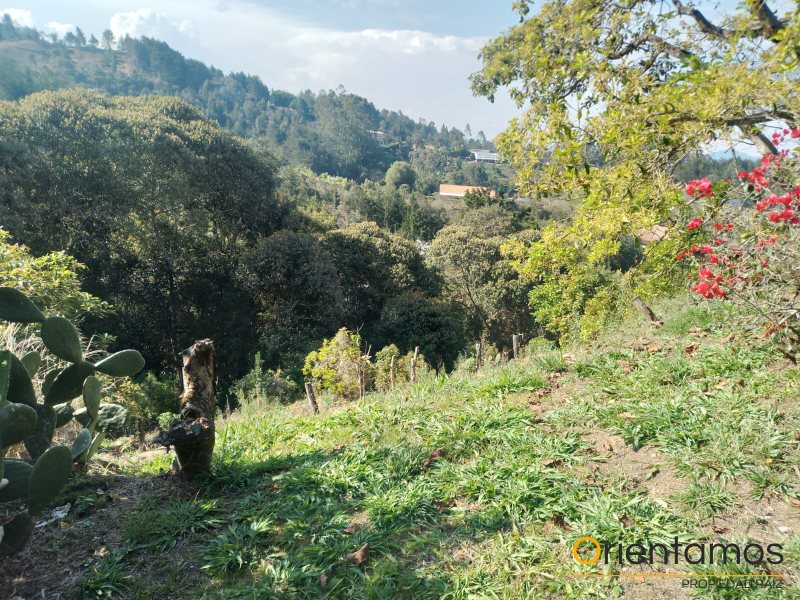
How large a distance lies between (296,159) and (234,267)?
240 feet

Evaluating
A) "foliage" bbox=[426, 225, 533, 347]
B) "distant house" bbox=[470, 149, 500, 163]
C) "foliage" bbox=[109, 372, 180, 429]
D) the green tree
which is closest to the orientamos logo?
"foliage" bbox=[109, 372, 180, 429]

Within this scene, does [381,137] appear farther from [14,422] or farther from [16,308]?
[14,422]

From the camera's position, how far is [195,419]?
349 cm

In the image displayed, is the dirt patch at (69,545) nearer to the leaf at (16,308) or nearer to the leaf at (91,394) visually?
the leaf at (91,394)

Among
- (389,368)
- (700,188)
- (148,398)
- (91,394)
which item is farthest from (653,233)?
(148,398)

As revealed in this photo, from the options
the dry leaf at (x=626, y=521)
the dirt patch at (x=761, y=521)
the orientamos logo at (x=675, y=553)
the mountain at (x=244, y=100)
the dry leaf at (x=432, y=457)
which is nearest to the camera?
the orientamos logo at (x=675, y=553)

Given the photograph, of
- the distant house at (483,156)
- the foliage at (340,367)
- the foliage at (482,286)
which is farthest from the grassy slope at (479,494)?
the distant house at (483,156)

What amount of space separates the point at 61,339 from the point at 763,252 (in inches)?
184

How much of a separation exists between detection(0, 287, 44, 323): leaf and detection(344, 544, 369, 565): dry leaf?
2.24m

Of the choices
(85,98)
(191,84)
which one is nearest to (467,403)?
(85,98)

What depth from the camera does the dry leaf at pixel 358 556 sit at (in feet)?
8.60

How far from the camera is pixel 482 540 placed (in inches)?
105

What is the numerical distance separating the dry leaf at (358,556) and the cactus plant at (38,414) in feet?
5.19

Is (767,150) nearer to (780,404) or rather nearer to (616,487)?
(780,404)
